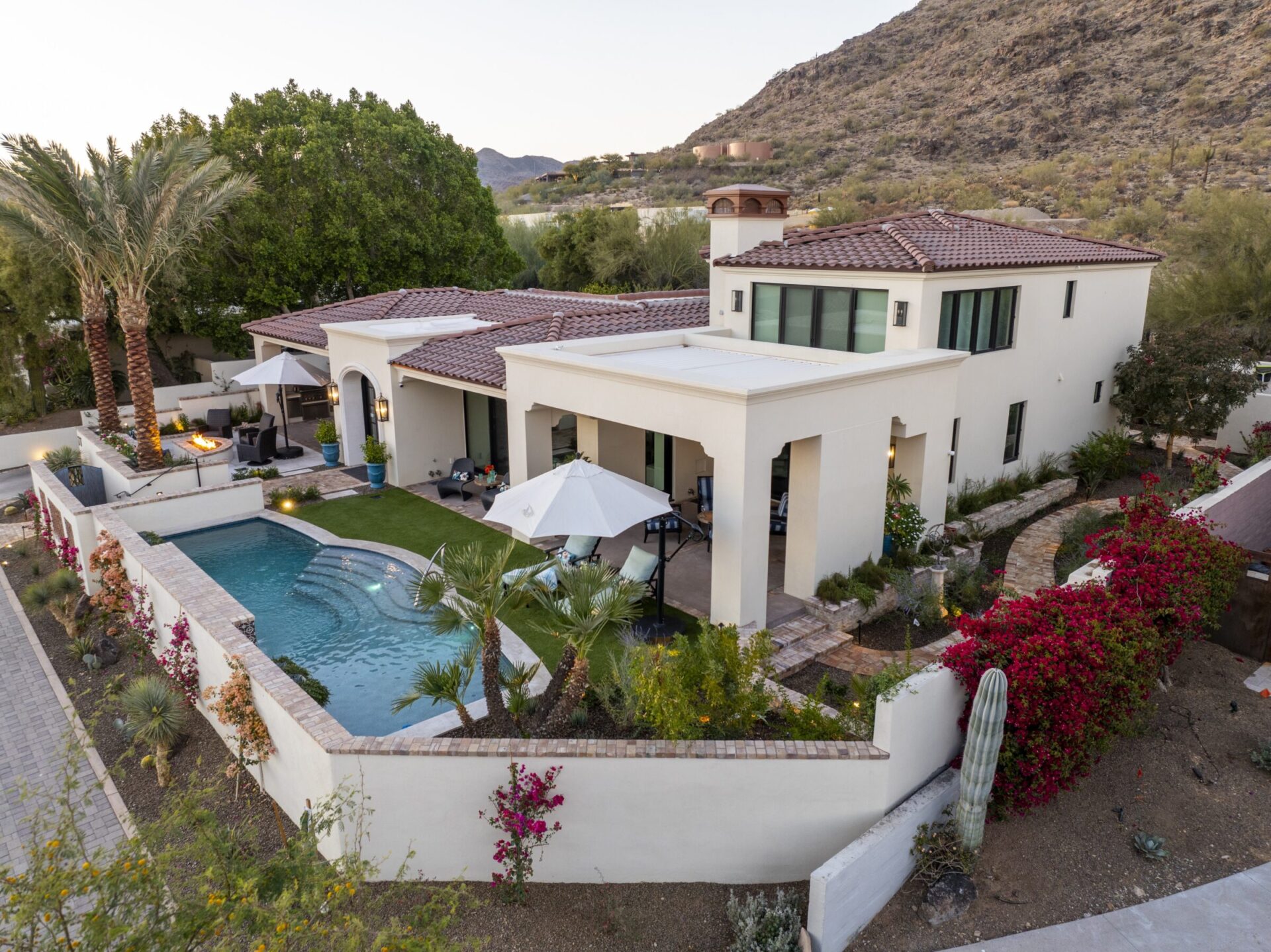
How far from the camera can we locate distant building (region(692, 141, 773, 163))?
67.2 m

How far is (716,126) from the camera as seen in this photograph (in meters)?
79.9

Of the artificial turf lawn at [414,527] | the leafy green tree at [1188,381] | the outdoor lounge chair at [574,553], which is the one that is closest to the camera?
the artificial turf lawn at [414,527]

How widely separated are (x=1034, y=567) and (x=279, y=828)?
45.9 feet

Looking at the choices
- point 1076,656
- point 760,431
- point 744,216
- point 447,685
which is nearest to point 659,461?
point 744,216

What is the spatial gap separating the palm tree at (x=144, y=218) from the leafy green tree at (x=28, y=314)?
1115 cm

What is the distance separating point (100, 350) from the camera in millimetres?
23156

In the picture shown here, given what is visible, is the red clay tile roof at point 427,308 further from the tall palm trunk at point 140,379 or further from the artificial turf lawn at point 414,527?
the artificial turf lawn at point 414,527

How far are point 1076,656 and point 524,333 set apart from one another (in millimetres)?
14939

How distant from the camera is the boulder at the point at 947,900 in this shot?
8461 millimetres

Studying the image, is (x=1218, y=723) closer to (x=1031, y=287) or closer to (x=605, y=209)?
(x=1031, y=287)

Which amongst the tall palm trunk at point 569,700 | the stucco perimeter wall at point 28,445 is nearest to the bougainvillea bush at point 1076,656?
the tall palm trunk at point 569,700

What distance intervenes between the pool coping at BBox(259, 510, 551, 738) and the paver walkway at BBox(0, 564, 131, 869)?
3.47 meters

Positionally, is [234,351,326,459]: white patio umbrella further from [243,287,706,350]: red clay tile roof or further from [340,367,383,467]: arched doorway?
[340,367,383,467]: arched doorway

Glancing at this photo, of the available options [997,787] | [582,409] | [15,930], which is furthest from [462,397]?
[15,930]
